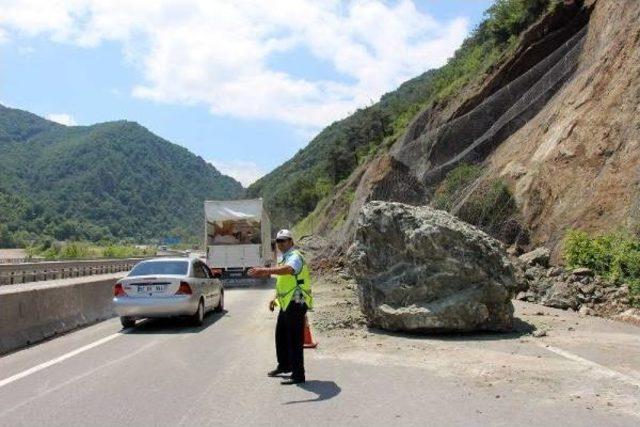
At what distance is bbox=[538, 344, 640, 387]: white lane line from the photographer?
7.58m

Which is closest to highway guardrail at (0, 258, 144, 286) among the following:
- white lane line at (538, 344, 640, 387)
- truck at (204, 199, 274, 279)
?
truck at (204, 199, 274, 279)

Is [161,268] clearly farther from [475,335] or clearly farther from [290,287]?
[290,287]

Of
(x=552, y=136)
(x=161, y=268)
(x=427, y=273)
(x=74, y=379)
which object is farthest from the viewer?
(x=552, y=136)

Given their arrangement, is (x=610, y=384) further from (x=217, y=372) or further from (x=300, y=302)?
(x=217, y=372)

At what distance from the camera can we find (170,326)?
548 inches

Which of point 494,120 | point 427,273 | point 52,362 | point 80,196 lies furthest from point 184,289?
point 80,196

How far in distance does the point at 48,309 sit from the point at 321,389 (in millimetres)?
7179

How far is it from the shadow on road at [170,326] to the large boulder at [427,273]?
3.35 metres

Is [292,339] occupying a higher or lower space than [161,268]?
lower

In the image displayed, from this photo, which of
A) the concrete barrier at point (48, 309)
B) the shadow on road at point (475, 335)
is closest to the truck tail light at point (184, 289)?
the concrete barrier at point (48, 309)

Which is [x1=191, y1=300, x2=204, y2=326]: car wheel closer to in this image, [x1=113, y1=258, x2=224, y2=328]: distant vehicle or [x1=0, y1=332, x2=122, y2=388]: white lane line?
[x1=113, y1=258, x2=224, y2=328]: distant vehicle

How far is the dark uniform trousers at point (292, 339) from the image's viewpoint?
7.83 m

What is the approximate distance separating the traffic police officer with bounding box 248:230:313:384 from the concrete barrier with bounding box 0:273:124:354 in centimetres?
482

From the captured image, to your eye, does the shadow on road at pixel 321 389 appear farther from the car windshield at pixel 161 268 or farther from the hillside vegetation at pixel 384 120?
the hillside vegetation at pixel 384 120
